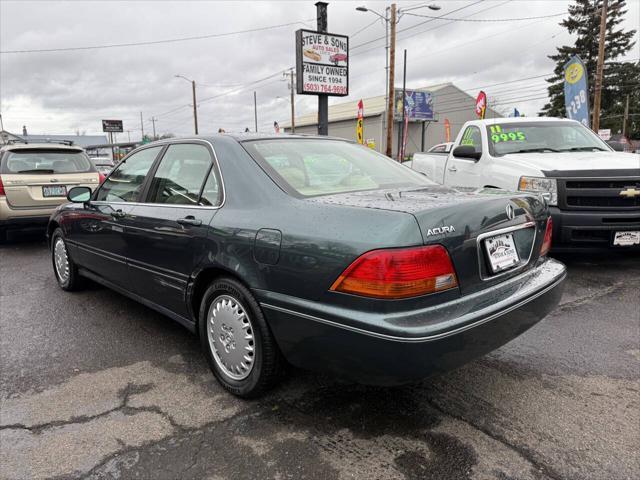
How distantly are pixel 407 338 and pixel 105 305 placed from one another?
137 inches

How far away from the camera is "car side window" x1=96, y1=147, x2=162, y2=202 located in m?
3.56

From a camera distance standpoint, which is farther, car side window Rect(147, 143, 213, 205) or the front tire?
car side window Rect(147, 143, 213, 205)

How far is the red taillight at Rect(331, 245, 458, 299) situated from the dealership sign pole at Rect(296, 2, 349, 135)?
13010mm

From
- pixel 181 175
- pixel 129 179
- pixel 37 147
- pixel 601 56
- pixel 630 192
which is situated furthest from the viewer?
pixel 601 56

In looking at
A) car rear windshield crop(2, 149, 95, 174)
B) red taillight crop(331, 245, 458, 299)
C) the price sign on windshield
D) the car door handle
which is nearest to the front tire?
the car door handle

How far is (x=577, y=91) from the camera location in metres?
14.5

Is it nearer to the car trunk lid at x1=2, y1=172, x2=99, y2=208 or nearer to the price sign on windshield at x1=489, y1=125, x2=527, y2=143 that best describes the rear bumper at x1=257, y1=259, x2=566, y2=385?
the price sign on windshield at x1=489, y1=125, x2=527, y2=143

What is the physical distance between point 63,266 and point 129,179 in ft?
5.82

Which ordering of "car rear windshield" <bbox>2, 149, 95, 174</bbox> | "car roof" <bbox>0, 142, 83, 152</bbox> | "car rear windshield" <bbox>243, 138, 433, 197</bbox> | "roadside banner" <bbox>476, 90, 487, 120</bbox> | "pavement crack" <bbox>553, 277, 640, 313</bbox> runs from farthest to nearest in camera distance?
"roadside banner" <bbox>476, 90, 487, 120</bbox> < "car roof" <bbox>0, 142, 83, 152</bbox> < "car rear windshield" <bbox>2, 149, 95, 174</bbox> < "pavement crack" <bbox>553, 277, 640, 313</bbox> < "car rear windshield" <bbox>243, 138, 433, 197</bbox>

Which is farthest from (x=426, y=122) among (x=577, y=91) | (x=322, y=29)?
(x=322, y=29)

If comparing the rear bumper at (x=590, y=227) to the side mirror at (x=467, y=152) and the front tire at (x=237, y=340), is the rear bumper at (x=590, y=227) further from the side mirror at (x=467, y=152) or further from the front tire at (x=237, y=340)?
the front tire at (x=237, y=340)

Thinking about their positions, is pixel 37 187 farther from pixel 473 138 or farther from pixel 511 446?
pixel 511 446

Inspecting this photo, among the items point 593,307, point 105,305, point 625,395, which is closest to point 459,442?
point 625,395

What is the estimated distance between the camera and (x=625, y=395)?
2715 millimetres
